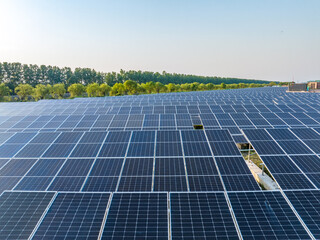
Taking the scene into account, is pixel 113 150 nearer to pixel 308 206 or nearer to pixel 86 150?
pixel 86 150

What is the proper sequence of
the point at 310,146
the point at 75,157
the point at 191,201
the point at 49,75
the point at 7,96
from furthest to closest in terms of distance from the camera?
the point at 49,75 < the point at 7,96 < the point at 310,146 < the point at 75,157 < the point at 191,201

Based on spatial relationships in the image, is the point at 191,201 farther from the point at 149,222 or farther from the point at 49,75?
the point at 49,75

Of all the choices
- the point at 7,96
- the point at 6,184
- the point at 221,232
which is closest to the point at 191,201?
the point at 221,232

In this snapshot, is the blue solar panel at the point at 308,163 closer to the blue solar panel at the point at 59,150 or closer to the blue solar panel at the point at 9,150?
the blue solar panel at the point at 59,150

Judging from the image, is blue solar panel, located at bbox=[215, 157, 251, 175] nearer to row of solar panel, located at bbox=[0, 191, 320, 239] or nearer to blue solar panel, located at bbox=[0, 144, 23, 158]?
row of solar panel, located at bbox=[0, 191, 320, 239]

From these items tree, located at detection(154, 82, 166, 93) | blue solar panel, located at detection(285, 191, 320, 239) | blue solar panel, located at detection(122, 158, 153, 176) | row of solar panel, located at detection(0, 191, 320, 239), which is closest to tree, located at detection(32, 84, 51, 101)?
tree, located at detection(154, 82, 166, 93)

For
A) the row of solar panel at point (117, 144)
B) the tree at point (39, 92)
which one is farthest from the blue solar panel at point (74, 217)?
the tree at point (39, 92)
